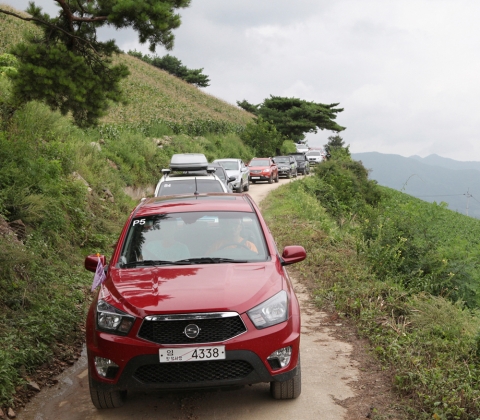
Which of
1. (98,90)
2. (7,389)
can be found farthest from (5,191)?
(7,389)

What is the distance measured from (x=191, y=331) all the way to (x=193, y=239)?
1482 mm

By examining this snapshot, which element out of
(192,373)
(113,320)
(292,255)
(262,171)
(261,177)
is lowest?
(261,177)

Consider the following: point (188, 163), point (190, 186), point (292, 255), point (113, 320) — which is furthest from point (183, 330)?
point (188, 163)

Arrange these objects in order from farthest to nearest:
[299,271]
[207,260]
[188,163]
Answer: [188,163] → [299,271] → [207,260]

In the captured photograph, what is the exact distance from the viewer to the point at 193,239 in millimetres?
5828

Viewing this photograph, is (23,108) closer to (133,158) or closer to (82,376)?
(82,376)

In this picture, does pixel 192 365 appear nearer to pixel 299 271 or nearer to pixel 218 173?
pixel 299 271

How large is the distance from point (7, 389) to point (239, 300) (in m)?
2.33

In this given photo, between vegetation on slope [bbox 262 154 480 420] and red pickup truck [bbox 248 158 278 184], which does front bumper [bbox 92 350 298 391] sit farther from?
red pickup truck [bbox 248 158 278 184]

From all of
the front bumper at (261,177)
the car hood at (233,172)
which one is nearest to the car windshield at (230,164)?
the car hood at (233,172)

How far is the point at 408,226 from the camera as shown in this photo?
466 inches

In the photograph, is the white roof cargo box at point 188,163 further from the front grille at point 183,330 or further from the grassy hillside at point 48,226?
the front grille at point 183,330

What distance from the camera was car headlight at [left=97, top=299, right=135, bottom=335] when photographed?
4602mm

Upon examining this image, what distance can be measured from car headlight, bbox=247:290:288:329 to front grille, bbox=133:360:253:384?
0.33 metres
